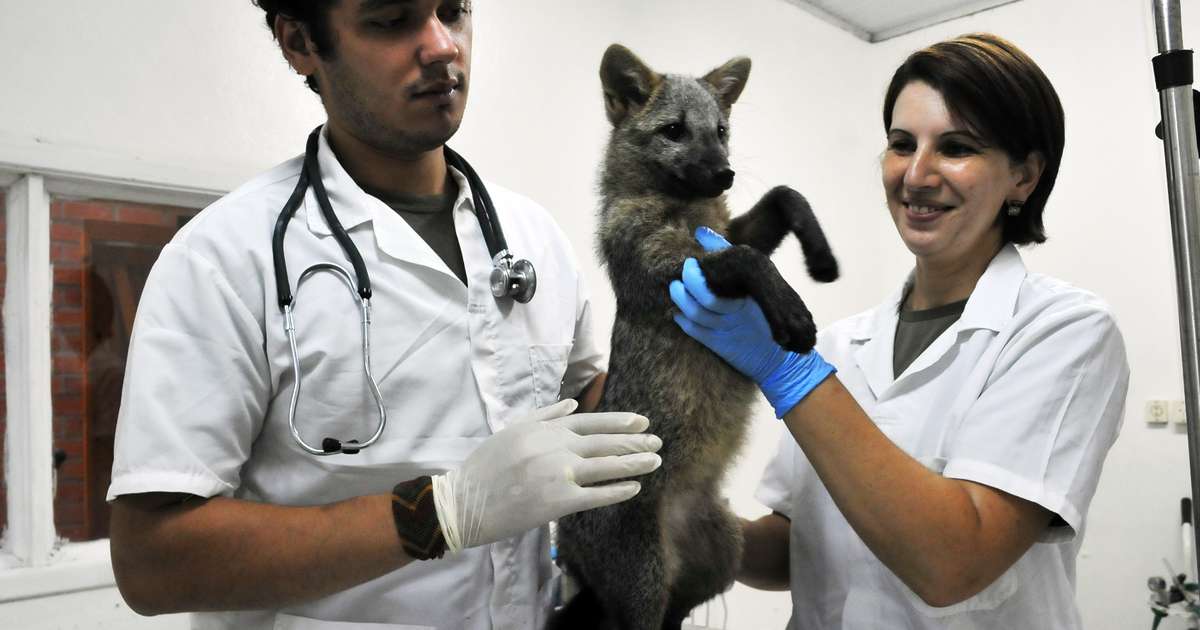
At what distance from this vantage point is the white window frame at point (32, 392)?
225cm

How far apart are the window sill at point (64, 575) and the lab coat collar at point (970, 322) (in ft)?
6.57

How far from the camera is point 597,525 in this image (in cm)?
151

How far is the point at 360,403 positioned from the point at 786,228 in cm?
86

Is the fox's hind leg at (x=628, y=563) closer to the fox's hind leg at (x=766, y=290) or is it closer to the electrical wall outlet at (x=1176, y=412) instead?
the fox's hind leg at (x=766, y=290)

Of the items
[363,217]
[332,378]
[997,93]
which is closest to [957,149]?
[997,93]

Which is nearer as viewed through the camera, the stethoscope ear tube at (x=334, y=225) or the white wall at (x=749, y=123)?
the stethoscope ear tube at (x=334, y=225)

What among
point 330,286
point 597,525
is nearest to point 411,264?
point 330,286

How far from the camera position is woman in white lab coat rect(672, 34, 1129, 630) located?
4.38 feet

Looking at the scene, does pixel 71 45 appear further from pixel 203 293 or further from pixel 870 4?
pixel 870 4

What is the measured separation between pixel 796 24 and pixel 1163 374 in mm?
2417

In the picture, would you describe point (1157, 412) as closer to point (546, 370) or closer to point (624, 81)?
point (624, 81)

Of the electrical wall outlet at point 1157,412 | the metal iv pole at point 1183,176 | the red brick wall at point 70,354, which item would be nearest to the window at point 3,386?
the red brick wall at point 70,354

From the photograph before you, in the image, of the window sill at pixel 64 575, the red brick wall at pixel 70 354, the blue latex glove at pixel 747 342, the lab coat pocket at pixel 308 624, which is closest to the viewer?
the lab coat pocket at pixel 308 624

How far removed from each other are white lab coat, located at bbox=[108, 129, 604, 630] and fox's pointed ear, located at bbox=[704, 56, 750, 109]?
609mm
